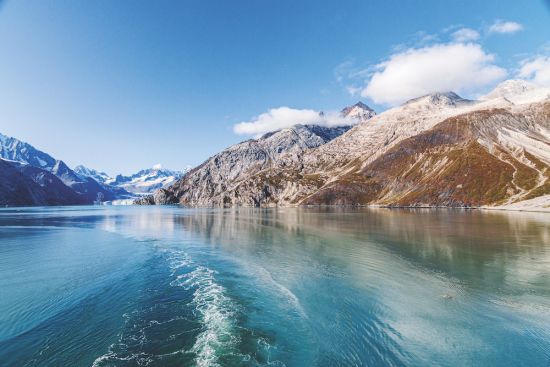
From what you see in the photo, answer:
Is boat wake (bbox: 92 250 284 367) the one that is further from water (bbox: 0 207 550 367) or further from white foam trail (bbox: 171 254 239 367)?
water (bbox: 0 207 550 367)

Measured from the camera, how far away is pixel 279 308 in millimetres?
33000

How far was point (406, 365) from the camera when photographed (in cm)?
2184

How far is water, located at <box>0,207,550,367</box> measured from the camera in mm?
23312

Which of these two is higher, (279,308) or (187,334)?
(187,334)

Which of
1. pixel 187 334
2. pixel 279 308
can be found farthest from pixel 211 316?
pixel 279 308

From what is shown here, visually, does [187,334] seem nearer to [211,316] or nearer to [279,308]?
[211,316]

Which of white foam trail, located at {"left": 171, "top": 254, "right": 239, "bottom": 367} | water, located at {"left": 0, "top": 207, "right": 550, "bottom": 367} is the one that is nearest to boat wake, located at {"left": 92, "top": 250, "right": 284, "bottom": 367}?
white foam trail, located at {"left": 171, "top": 254, "right": 239, "bottom": 367}

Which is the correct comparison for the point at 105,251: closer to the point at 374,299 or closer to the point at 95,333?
the point at 95,333

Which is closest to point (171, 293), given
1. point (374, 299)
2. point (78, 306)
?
point (78, 306)

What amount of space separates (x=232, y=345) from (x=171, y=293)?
16002mm

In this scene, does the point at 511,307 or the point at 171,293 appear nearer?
the point at 511,307

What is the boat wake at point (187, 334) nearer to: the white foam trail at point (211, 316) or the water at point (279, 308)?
the white foam trail at point (211, 316)

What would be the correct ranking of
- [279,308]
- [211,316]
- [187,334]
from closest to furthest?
[187,334] → [211,316] → [279,308]

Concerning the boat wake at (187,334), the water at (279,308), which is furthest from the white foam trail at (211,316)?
the water at (279,308)
